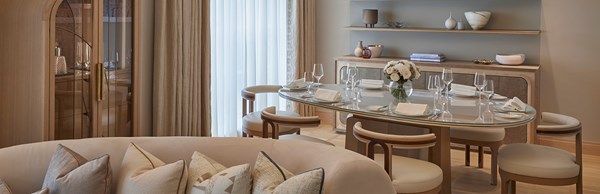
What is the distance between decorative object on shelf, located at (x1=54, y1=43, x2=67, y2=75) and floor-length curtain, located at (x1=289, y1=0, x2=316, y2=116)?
11.9 feet

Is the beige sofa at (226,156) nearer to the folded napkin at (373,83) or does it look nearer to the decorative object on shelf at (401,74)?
the decorative object on shelf at (401,74)

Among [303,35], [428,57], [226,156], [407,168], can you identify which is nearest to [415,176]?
[407,168]

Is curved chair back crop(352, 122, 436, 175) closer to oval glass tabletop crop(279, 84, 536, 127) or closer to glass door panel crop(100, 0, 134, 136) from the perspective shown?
oval glass tabletop crop(279, 84, 536, 127)

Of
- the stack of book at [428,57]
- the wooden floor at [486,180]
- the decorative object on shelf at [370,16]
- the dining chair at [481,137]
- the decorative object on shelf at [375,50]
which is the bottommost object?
the wooden floor at [486,180]

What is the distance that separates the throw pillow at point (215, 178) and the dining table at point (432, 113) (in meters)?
1.63

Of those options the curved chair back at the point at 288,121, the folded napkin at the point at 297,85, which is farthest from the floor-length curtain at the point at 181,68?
the curved chair back at the point at 288,121

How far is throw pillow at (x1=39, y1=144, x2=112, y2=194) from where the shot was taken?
2160mm

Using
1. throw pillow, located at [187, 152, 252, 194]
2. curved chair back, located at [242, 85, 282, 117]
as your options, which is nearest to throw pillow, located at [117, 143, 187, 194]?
throw pillow, located at [187, 152, 252, 194]

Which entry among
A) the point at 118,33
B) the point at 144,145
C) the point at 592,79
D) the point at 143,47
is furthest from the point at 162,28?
the point at 592,79

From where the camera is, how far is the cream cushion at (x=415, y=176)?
327cm

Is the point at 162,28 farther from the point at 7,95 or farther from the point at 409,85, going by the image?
the point at 409,85

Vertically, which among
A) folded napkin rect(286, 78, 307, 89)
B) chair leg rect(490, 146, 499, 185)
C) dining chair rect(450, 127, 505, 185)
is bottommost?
chair leg rect(490, 146, 499, 185)

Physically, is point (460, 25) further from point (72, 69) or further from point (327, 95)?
point (72, 69)

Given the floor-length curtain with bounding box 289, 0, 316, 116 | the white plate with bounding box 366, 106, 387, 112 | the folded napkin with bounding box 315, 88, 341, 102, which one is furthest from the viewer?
the floor-length curtain with bounding box 289, 0, 316, 116
